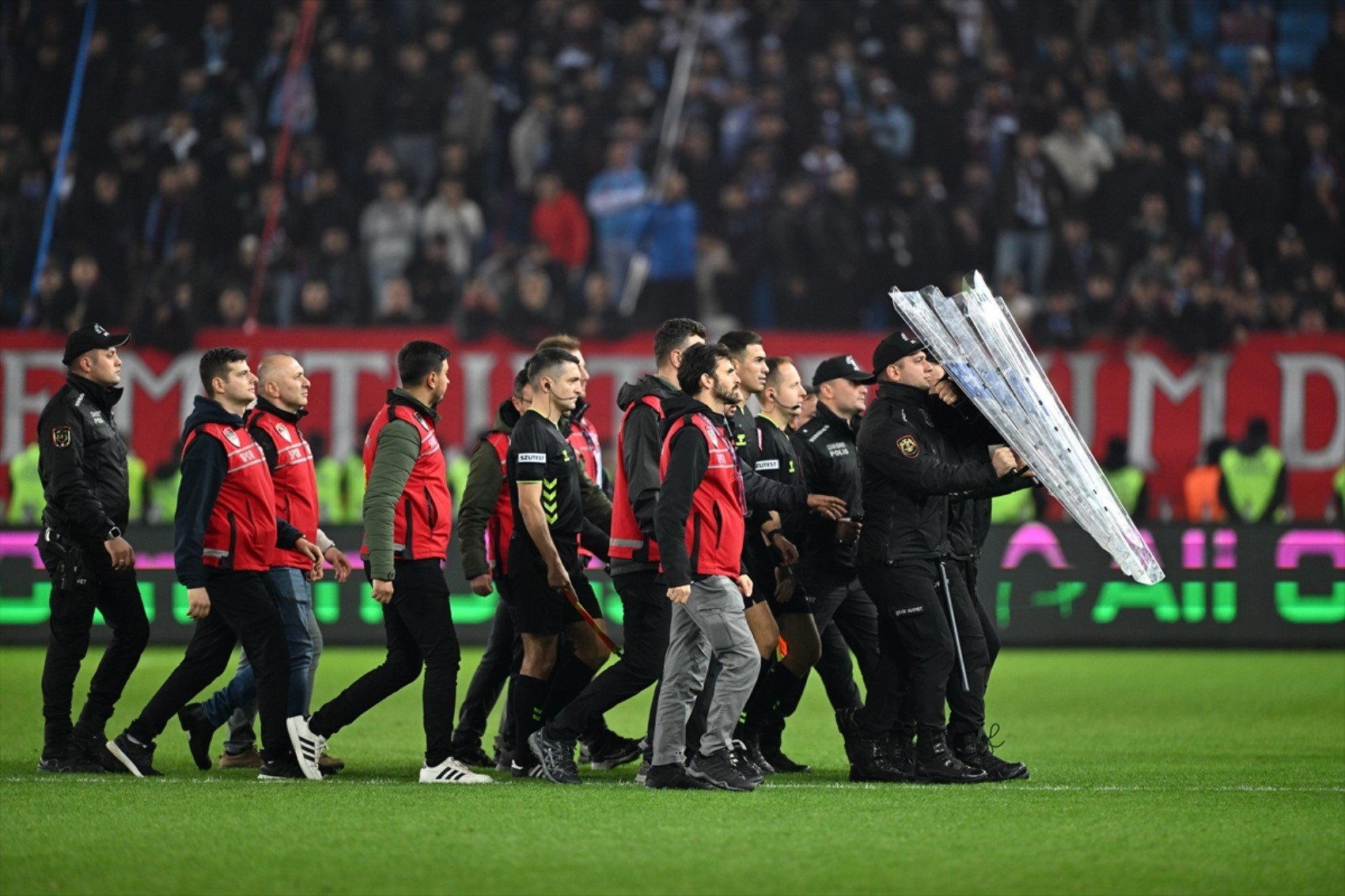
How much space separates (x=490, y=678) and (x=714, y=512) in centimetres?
200

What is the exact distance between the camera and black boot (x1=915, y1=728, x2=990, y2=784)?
7.70 m

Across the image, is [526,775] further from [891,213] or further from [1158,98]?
[1158,98]

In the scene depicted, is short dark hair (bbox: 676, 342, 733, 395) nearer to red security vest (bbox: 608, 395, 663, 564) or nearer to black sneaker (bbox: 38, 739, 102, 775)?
red security vest (bbox: 608, 395, 663, 564)

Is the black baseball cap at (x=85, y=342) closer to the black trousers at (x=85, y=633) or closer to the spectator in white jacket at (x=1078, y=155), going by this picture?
the black trousers at (x=85, y=633)

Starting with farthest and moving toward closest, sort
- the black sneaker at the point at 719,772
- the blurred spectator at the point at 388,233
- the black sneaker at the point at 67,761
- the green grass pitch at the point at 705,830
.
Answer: the blurred spectator at the point at 388,233 < the black sneaker at the point at 67,761 < the black sneaker at the point at 719,772 < the green grass pitch at the point at 705,830

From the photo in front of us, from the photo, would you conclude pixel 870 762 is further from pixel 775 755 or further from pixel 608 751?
pixel 608 751

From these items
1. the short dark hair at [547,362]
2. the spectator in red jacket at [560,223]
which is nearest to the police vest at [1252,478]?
the spectator in red jacket at [560,223]

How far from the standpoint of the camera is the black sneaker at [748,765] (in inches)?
302

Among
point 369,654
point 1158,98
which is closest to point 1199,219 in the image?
point 1158,98

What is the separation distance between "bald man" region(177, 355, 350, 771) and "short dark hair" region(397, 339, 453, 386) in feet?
1.76

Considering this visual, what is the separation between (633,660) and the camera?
7.62m

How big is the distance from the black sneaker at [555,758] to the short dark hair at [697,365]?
161cm

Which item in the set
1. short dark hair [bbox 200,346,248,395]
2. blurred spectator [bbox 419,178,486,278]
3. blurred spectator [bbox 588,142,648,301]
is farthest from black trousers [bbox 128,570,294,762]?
blurred spectator [bbox 419,178,486,278]

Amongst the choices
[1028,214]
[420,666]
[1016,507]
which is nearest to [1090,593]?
[1016,507]
